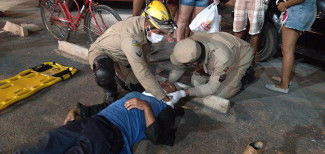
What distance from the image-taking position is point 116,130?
1.98 metres

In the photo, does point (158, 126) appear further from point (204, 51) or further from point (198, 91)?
point (204, 51)

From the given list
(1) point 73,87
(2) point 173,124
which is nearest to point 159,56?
(1) point 73,87

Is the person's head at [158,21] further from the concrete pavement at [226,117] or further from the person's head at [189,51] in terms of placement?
the concrete pavement at [226,117]

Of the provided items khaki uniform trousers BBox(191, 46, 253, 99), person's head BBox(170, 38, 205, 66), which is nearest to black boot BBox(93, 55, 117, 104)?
person's head BBox(170, 38, 205, 66)

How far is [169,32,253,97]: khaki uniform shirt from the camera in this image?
2.49 metres

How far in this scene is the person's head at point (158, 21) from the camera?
2393 millimetres

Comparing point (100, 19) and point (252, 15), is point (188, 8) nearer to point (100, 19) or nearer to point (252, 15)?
point (252, 15)

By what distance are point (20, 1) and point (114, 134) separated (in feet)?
32.1

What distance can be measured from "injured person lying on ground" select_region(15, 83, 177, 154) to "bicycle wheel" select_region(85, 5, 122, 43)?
219 centimetres

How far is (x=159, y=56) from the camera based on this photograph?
431cm

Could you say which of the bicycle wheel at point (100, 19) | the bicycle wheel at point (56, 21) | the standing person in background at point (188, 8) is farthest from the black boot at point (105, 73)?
the bicycle wheel at point (56, 21)

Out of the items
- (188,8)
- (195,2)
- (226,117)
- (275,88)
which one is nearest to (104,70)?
(226,117)

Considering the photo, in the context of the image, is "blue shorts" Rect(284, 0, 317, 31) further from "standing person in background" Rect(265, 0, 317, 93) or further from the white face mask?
the white face mask

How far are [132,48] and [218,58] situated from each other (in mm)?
922
